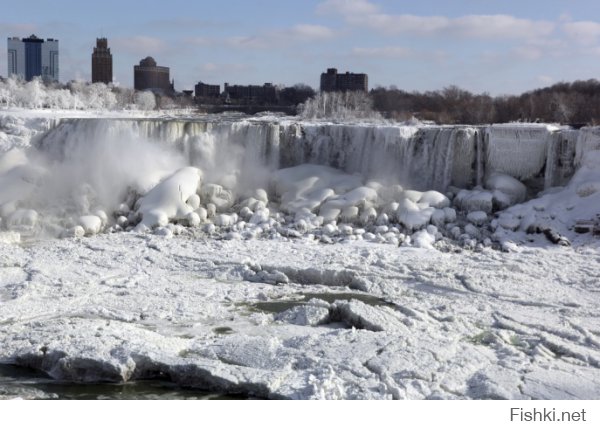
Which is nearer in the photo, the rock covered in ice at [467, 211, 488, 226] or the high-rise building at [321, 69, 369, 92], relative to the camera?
the rock covered in ice at [467, 211, 488, 226]

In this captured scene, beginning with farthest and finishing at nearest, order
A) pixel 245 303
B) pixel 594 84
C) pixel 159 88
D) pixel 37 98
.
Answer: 1. pixel 159 88
2. pixel 37 98
3. pixel 594 84
4. pixel 245 303

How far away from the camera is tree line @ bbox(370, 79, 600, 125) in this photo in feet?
103

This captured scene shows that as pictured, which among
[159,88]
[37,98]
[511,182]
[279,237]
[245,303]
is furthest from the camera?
[159,88]

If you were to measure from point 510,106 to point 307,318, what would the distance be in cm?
2866

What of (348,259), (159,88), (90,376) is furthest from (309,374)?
(159,88)

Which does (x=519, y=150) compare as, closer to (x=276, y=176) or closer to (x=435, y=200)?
(x=435, y=200)

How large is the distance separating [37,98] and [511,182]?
115ft

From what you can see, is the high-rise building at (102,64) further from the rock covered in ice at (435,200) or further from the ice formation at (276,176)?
the rock covered in ice at (435,200)

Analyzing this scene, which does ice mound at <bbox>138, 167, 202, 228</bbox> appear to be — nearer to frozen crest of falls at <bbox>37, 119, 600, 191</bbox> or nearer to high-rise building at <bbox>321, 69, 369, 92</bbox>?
frozen crest of falls at <bbox>37, 119, 600, 191</bbox>

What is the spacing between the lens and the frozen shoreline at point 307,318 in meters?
7.90

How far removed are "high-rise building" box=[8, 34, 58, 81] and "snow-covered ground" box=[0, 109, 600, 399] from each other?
4370 cm

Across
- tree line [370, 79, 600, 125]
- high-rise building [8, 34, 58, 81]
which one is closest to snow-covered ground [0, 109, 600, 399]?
tree line [370, 79, 600, 125]

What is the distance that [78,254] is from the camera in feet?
46.2

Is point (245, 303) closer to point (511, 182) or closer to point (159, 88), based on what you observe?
point (511, 182)
